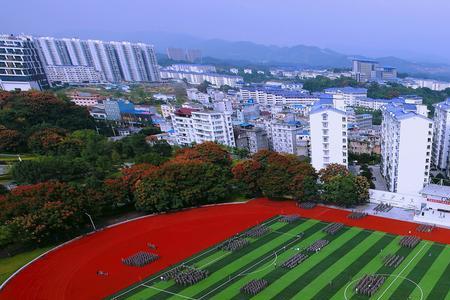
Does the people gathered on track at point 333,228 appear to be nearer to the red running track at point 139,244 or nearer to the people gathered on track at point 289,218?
the red running track at point 139,244

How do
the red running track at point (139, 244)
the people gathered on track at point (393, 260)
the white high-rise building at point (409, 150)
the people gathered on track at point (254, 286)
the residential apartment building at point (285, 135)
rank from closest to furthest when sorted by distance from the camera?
the people gathered on track at point (254, 286) → the people gathered on track at point (393, 260) → the red running track at point (139, 244) → the white high-rise building at point (409, 150) → the residential apartment building at point (285, 135)

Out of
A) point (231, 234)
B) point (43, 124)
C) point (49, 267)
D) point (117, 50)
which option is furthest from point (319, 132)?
point (117, 50)

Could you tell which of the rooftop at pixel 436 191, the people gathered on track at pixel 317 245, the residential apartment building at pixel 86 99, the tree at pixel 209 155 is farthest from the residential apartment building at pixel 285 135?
the residential apartment building at pixel 86 99

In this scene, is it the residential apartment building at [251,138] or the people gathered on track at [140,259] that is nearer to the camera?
the people gathered on track at [140,259]

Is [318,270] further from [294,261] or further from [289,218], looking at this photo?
[289,218]

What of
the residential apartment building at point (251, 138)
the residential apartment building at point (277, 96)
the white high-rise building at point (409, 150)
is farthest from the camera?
the residential apartment building at point (277, 96)

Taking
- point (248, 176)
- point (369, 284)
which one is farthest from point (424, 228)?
point (248, 176)

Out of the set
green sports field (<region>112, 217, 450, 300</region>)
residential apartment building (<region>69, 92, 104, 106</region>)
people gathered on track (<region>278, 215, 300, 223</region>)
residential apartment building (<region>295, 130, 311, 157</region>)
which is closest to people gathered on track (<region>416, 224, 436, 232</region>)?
green sports field (<region>112, 217, 450, 300</region>)

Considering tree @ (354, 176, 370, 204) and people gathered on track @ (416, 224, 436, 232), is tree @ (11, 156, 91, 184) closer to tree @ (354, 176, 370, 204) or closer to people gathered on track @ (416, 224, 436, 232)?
tree @ (354, 176, 370, 204)
